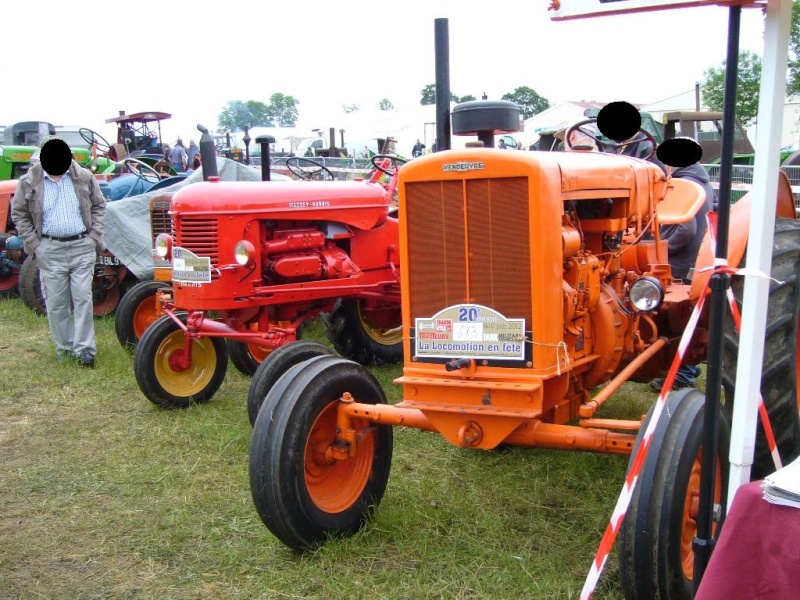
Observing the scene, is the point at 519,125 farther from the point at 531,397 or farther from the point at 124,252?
the point at 124,252

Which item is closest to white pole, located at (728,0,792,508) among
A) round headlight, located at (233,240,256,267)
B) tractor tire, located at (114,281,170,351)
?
round headlight, located at (233,240,256,267)

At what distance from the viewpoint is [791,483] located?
1.49 m

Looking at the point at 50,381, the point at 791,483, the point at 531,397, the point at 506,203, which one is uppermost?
the point at 506,203

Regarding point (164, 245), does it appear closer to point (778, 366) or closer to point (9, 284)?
point (778, 366)

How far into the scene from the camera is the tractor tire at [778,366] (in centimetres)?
310

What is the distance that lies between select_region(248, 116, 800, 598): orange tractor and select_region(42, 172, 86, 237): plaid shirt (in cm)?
390

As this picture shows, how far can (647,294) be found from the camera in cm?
333

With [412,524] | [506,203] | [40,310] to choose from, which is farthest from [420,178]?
[40,310]

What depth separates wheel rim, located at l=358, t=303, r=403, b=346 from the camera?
20.8 ft

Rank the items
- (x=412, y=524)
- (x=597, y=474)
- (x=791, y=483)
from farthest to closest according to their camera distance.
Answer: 1. (x=597, y=474)
2. (x=412, y=524)
3. (x=791, y=483)

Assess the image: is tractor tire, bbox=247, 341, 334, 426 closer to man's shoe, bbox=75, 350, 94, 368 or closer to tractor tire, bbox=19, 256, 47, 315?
man's shoe, bbox=75, 350, 94, 368

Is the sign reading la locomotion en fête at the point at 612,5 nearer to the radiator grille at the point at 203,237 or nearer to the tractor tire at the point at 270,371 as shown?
the tractor tire at the point at 270,371

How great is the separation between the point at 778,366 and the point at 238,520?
234 cm

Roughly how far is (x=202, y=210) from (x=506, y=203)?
263cm
